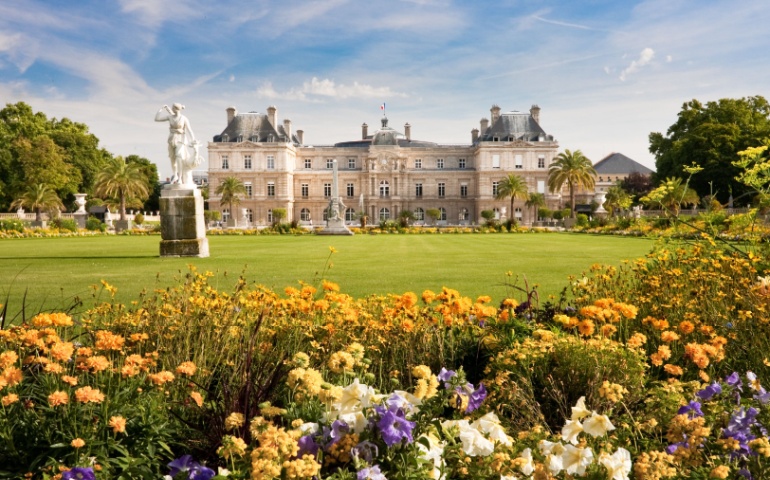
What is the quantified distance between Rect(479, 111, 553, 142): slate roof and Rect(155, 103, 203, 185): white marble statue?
60.2 meters

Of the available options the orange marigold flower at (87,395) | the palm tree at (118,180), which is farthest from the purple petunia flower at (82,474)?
the palm tree at (118,180)

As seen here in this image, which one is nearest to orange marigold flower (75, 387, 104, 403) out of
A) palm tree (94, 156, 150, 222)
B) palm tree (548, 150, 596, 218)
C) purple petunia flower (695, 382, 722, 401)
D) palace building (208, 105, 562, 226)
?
purple petunia flower (695, 382, 722, 401)

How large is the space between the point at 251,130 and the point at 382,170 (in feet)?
56.5

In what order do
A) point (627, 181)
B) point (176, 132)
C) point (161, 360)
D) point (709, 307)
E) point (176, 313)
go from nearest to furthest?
point (161, 360)
point (176, 313)
point (709, 307)
point (176, 132)
point (627, 181)

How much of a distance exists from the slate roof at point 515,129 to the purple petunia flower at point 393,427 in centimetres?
7287

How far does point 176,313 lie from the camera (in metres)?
4.86

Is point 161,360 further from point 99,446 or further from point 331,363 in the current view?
point 331,363

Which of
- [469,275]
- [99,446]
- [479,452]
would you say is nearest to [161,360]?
[99,446]

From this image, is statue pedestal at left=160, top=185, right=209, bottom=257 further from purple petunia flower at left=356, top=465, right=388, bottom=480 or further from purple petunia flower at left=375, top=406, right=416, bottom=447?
purple petunia flower at left=356, top=465, right=388, bottom=480

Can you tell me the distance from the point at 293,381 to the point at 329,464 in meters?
0.39

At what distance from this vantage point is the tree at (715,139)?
145ft

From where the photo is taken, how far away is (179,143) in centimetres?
1603

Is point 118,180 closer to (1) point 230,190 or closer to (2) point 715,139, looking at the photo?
(1) point 230,190

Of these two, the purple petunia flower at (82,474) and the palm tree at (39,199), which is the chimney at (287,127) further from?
the purple petunia flower at (82,474)
